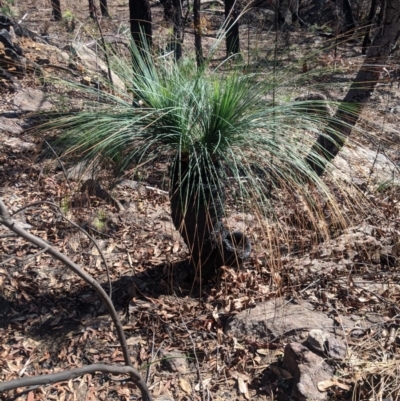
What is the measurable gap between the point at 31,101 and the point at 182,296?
3901 mm

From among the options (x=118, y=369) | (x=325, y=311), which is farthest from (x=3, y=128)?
(x=118, y=369)

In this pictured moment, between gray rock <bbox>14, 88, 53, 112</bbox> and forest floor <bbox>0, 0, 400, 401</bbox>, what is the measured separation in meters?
2.00

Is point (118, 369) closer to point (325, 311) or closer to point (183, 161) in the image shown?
point (183, 161)

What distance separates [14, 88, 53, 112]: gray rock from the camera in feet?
18.9

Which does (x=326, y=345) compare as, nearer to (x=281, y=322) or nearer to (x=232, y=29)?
(x=281, y=322)

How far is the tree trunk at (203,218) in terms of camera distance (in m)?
2.47

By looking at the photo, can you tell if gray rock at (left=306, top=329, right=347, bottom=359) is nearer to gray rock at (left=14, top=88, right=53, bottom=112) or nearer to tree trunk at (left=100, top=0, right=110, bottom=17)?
gray rock at (left=14, top=88, right=53, bottom=112)

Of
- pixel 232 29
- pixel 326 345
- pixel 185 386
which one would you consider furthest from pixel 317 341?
pixel 232 29

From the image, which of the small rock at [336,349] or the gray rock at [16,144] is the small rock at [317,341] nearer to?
the small rock at [336,349]

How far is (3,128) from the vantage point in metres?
5.23

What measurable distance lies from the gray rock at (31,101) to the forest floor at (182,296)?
2000 millimetres

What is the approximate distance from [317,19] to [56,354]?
13.8 metres

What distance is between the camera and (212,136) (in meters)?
2.43

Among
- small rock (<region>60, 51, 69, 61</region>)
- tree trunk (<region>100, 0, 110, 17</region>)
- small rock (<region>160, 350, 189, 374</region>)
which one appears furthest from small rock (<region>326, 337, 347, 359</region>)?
tree trunk (<region>100, 0, 110, 17</region>)
